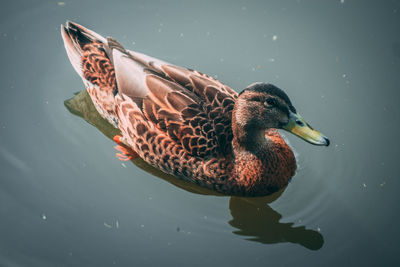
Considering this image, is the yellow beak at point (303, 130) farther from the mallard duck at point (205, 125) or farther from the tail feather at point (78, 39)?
the tail feather at point (78, 39)

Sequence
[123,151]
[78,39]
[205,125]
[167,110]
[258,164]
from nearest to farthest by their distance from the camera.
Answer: [205,125] < [167,110] < [258,164] < [123,151] < [78,39]

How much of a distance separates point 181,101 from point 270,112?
0.89 meters

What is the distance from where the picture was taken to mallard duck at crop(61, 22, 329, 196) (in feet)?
13.3

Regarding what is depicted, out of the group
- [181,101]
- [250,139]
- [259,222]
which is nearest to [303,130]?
[250,139]

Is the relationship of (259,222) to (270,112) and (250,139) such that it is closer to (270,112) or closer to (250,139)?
(250,139)

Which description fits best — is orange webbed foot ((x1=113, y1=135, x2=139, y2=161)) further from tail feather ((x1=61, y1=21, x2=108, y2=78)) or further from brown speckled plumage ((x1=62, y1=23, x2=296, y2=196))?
tail feather ((x1=61, y1=21, x2=108, y2=78))

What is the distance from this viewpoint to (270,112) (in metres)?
4.00

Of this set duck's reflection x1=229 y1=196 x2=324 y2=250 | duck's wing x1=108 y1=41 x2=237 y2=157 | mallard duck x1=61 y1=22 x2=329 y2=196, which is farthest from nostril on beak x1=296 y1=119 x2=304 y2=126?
duck's reflection x1=229 y1=196 x2=324 y2=250

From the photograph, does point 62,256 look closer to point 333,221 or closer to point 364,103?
point 333,221

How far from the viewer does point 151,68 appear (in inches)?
181

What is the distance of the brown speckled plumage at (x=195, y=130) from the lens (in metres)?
4.15

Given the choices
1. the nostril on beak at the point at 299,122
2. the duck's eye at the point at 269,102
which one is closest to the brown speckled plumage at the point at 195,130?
the duck's eye at the point at 269,102

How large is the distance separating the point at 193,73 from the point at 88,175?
1627 mm

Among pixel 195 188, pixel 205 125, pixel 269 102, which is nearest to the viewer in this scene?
pixel 269 102
